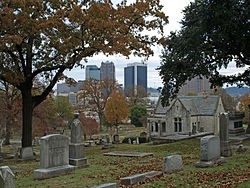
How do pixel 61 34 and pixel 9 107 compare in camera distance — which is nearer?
pixel 61 34

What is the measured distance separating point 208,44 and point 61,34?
9243 millimetres

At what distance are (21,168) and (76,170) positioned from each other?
3.24 meters

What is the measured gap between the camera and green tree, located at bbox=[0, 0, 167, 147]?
18125 millimetres

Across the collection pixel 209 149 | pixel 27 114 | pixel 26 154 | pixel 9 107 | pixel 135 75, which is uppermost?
Result: pixel 135 75

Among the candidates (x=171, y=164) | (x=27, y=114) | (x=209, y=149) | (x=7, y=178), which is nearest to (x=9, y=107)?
(x=27, y=114)

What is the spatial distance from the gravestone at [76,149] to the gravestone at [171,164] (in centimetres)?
443

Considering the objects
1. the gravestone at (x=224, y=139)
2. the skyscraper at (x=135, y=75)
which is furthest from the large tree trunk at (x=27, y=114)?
the skyscraper at (x=135, y=75)

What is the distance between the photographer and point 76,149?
51.3 feet

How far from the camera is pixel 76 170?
14656 mm

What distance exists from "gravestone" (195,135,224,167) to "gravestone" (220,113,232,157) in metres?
1.89

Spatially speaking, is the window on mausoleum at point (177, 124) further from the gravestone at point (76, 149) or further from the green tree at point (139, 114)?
the gravestone at point (76, 149)

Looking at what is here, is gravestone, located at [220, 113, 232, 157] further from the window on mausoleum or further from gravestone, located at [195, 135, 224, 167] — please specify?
the window on mausoleum

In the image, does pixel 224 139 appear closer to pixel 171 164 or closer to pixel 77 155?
pixel 171 164

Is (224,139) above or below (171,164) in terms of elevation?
above
